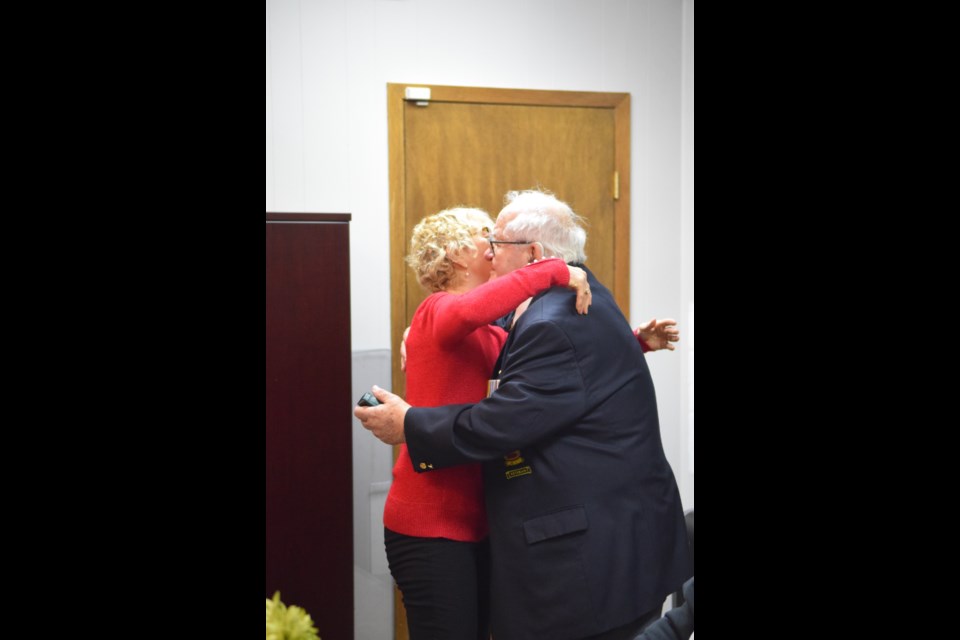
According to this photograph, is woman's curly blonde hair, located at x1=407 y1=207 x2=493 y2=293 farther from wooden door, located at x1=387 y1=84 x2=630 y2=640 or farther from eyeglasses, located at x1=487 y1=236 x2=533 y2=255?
wooden door, located at x1=387 y1=84 x2=630 y2=640

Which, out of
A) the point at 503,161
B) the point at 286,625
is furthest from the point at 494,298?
the point at 503,161

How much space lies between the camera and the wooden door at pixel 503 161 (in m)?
1.92

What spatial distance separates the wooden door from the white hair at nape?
49cm

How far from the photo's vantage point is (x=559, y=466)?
138cm

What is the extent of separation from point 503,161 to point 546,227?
1.81 feet

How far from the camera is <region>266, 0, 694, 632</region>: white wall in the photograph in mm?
1819

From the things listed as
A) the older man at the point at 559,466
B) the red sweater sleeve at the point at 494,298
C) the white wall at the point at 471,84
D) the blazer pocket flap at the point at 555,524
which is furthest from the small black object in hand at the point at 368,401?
the white wall at the point at 471,84

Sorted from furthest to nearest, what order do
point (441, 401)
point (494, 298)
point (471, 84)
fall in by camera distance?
point (471, 84), point (441, 401), point (494, 298)

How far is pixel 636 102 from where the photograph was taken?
2.02 meters

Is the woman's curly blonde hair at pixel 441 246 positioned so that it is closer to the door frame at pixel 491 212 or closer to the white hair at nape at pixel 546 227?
the white hair at nape at pixel 546 227

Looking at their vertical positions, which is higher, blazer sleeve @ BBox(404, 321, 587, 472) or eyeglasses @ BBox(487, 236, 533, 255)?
eyeglasses @ BBox(487, 236, 533, 255)

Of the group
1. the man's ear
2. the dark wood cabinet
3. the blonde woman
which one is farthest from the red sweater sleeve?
the dark wood cabinet

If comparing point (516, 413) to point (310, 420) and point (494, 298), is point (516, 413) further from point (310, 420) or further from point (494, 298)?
point (310, 420)
